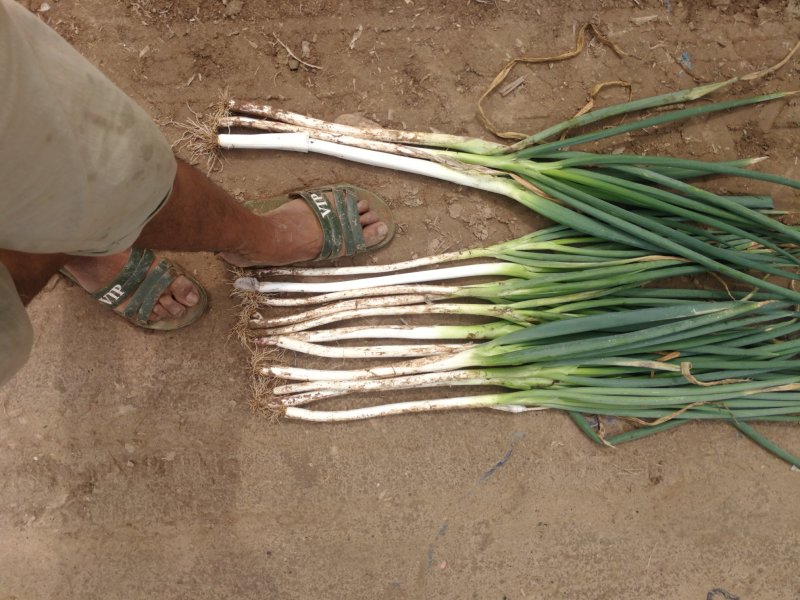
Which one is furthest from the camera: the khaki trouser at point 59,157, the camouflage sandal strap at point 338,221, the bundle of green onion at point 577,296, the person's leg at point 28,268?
the camouflage sandal strap at point 338,221

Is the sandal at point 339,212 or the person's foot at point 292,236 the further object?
the sandal at point 339,212

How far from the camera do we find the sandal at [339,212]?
60.4 inches

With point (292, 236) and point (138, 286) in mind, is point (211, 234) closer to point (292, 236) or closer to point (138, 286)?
point (292, 236)

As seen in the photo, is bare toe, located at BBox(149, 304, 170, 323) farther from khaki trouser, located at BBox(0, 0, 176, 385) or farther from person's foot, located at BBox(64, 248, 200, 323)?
khaki trouser, located at BBox(0, 0, 176, 385)

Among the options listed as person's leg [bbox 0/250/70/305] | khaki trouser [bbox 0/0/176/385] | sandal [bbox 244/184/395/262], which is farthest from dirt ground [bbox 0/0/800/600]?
khaki trouser [bbox 0/0/176/385]

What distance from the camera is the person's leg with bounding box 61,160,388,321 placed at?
3.78 ft

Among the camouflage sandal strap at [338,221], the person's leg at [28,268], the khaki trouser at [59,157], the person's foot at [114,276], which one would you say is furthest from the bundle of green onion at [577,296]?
the khaki trouser at [59,157]

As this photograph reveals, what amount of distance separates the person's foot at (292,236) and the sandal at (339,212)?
17 millimetres

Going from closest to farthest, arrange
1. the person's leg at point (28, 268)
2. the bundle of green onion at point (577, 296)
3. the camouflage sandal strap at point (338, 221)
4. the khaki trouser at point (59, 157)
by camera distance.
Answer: the khaki trouser at point (59, 157) → the person's leg at point (28, 268) → the bundle of green onion at point (577, 296) → the camouflage sandal strap at point (338, 221)

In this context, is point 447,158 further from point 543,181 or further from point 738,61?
point 738,61

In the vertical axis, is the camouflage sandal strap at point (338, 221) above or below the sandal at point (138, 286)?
above

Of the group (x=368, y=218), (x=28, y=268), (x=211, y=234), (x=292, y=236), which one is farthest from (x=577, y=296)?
(x=28, y=268)

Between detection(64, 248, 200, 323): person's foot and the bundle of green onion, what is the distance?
19cm

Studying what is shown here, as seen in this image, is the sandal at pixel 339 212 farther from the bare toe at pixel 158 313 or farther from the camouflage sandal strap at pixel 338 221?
the bare toe at pixel 158 313
